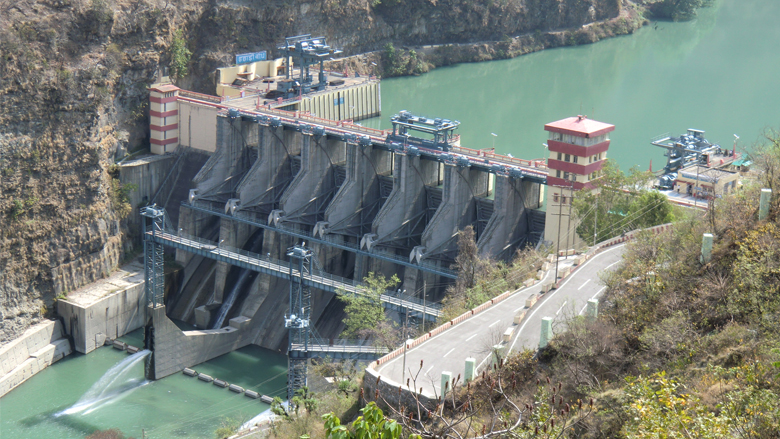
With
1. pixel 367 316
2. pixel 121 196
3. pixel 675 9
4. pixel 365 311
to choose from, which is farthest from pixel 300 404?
pixel 675 9

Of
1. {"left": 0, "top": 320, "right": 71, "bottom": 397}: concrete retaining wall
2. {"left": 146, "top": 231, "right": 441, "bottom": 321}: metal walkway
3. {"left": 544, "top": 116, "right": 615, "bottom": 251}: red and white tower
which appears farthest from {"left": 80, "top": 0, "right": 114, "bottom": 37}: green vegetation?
{"left": 544, "top": 116, "right": 615, "bottom": 251}: red and white tower

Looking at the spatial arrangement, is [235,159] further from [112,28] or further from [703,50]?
[703,50]

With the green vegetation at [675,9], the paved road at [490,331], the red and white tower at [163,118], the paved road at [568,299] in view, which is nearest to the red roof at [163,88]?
the red and white tower at [163,118]

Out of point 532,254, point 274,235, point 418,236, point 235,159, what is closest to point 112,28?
point 235,159

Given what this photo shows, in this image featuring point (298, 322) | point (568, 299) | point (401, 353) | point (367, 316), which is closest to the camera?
point (401, 353)

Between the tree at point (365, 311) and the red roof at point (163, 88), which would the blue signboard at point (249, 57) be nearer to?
the red roof at point (163, 88)

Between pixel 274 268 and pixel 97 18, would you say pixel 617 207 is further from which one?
pixel 97 18
